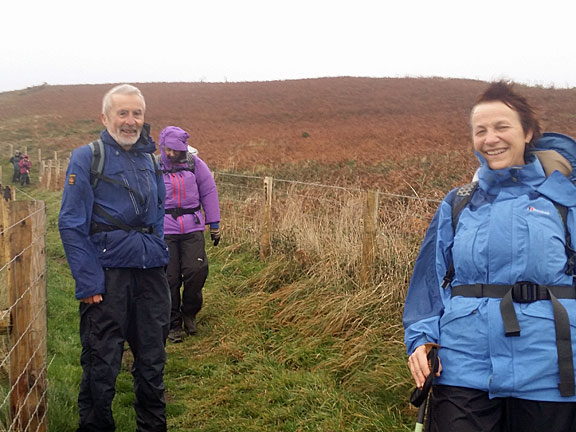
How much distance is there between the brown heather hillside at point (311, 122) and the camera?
623 inches

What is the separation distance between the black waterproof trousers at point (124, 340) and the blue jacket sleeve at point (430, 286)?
164 centimetres

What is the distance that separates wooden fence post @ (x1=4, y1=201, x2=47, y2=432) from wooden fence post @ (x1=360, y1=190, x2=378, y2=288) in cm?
298

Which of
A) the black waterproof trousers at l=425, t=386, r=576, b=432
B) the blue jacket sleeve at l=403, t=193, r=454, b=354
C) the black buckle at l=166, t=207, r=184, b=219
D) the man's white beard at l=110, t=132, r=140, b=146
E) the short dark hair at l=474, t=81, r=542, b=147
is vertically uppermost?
the short dark hair at l=474, t=81, r=542, b=147

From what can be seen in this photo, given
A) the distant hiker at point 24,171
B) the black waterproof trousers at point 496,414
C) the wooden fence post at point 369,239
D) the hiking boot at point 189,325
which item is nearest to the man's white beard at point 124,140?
the black waterproof trousers at point 496,414

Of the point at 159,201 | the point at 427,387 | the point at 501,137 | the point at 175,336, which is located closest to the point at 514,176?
the point at 501,137

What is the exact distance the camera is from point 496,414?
1.87 metres

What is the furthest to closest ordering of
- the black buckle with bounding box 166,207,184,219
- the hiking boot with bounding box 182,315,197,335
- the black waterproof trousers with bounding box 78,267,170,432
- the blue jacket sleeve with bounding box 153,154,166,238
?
the hiking boot with bounding box 182,315,197,335, the black buckle with bounding box 166,207,184,219, the blue jacket sleeve with bounding box 153,154,166,238, the black waterproof trousers with bounding box 78,267,170,432

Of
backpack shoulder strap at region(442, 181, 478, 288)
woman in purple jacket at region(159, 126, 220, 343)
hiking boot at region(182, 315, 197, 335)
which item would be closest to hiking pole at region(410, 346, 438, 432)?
backpack shoulder strap at region(442, 181, 478, 288)

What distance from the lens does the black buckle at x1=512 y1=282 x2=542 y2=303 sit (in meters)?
1.81

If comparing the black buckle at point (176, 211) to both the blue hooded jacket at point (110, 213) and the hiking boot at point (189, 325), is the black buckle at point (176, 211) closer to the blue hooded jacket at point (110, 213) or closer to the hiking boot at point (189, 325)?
the hiking boot at point (189, 325)

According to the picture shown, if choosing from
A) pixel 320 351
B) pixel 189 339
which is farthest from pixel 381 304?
pixel 189 339

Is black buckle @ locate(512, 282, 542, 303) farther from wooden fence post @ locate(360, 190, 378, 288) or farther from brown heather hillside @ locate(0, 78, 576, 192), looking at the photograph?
brown heather hillside @ locate(0, 78, 576, 192)

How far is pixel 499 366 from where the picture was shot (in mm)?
1809

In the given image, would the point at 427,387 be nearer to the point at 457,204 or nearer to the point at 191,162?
the point at 457,204
